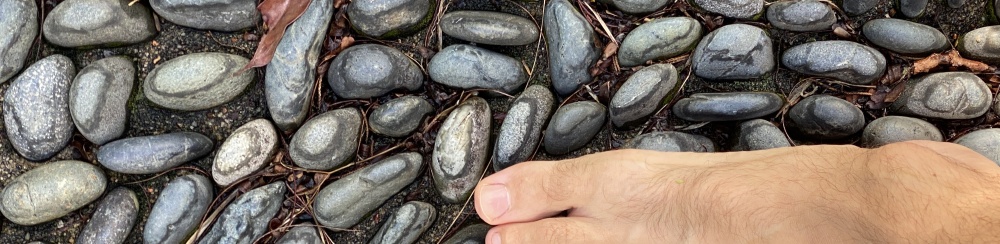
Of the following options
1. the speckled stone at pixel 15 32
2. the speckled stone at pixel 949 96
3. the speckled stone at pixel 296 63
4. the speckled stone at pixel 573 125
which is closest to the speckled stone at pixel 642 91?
the speckled stone at pixel 573 125

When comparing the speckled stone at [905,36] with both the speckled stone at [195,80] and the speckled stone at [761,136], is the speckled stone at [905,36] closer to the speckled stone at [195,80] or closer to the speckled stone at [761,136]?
the speckled stone at [761,136]

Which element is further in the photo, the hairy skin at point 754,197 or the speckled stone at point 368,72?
the speckled stone at point 368,72

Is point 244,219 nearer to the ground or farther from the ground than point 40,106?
nearer to the ground

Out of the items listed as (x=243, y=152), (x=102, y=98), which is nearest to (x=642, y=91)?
(x=243, y=152)

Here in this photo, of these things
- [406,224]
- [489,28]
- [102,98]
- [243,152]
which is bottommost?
[406,224]

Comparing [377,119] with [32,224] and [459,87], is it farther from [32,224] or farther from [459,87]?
[32,224]

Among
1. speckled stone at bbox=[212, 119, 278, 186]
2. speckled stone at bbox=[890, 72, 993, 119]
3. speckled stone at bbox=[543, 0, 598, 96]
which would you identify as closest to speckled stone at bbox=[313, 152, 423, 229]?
speckled stone at bbox=[212, 119, 278, 186]

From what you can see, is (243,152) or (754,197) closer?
(754,197)

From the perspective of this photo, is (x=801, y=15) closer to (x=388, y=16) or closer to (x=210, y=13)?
(x=388, y=16)

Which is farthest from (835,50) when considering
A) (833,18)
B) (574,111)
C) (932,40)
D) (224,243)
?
(224,243)
